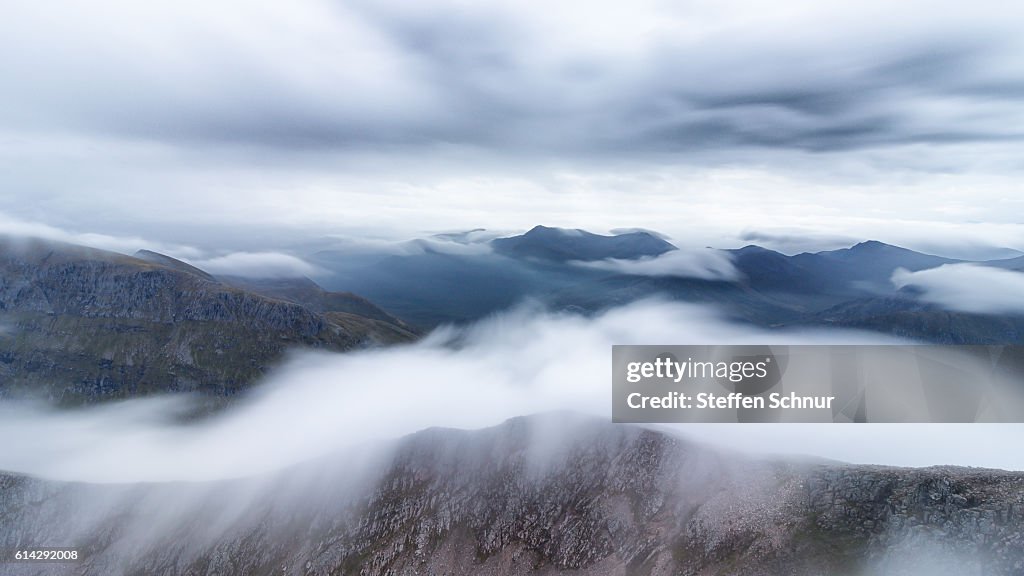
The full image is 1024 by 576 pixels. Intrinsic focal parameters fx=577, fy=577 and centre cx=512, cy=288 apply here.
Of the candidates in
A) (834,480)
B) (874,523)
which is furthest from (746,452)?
(874,523)

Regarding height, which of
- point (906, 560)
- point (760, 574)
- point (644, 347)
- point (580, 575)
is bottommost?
point (580, 575)

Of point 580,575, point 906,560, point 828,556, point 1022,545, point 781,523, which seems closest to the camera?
point 1022,545

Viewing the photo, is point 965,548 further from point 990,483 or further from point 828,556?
point 828,556

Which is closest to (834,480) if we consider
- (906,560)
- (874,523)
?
(874,523)

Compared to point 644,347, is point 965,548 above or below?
below

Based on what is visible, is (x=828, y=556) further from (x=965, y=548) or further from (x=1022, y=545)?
(x=1022, y=545)

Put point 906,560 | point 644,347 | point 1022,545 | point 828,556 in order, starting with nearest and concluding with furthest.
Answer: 1. point 1022,545
2. point 906,560
3. point 828,556
4. point 644,347

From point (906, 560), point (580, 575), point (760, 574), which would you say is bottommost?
point (580, 575)

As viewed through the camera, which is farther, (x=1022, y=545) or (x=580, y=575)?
(x=580, y=575)

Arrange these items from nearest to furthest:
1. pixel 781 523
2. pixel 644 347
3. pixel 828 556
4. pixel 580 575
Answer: pixel 828 556, pixel 781 523, pixel 644 347, pixel 580 575
